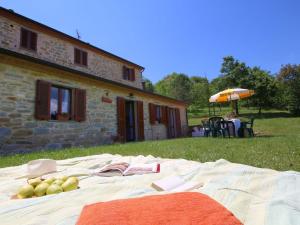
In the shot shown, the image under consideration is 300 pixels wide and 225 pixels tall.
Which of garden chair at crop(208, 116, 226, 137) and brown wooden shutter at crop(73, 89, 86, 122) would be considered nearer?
brown wooden shutter at crop(73, 89, 86, 122)

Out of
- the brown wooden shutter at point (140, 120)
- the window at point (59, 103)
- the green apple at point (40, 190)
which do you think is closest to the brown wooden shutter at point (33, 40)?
the window at point (59, 103)

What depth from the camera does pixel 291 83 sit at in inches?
1100

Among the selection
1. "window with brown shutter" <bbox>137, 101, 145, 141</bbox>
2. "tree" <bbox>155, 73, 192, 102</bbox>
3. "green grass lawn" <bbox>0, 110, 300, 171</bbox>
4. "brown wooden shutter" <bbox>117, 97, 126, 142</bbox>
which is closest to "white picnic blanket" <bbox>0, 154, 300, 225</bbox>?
"green grass lawn" <bbox>0, 110, 300, 171</bbox>

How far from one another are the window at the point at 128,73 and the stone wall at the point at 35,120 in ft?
19.3

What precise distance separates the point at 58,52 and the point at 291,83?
98.1 ft

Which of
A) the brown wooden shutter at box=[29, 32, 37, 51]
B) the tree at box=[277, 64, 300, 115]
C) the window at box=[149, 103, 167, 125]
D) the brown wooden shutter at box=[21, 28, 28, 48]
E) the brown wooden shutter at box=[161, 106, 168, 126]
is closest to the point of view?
the brown wooden shutter at box=[21, 28, 28, 48]

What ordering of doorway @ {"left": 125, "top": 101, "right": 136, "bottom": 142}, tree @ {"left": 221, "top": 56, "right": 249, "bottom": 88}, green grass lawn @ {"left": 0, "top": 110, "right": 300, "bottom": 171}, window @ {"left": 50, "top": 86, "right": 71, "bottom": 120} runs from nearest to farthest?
green grass lawn @ {"left": 0, "top": 110, "right": 300, "bottom": 171}, window @ {"left": 50, "top": 86, "right": 71, "bottom": 120}, doorway @ {"left": 125, "top": 101, "right": 136, "bottom": 142}, tree @ {"left": 221, "top": 56, "right": 249, "bottom": 88}

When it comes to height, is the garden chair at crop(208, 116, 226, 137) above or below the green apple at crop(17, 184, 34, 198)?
above

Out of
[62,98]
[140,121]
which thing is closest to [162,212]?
[62,98]

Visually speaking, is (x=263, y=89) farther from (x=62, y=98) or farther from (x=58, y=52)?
(x=62, y=98)

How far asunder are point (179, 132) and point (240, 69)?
21.4 metres

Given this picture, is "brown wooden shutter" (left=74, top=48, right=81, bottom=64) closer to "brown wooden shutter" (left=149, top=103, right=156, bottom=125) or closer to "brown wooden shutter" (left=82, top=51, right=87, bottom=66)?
"brown wooden shutter" (left=82, top=51, right=87, bottom=66)

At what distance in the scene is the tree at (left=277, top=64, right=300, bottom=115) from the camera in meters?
26.1

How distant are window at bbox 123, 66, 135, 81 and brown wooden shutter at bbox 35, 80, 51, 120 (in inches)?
332
